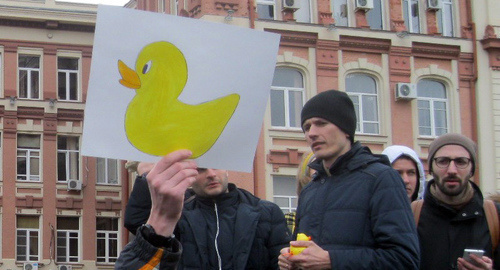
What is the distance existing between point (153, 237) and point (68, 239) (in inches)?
1138

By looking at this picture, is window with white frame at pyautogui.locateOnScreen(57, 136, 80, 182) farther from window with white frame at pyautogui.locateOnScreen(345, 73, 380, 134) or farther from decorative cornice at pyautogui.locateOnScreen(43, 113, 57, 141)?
window with white frame at pyautogui.locateOnScreen(345, 73, 380, 134)

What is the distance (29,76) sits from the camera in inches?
1240

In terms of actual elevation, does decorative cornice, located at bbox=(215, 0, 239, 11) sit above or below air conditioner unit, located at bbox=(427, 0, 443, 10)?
below

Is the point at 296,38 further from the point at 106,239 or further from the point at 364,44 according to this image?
the point at 106,239

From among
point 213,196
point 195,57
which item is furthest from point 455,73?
point 195,57

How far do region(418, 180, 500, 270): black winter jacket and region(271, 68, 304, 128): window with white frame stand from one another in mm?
19432

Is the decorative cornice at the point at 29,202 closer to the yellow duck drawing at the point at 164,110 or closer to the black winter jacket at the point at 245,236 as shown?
the black winter jacket at the point at 245,236

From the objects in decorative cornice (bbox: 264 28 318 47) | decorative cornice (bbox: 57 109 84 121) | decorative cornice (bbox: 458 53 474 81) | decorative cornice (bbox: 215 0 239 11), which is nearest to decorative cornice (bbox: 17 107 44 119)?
decorative cornice (bbox: 57 109 84 121)

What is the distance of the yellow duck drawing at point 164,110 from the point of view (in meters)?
3.27

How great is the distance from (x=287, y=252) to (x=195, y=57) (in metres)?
1.14

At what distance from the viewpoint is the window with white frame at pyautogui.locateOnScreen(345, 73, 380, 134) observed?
25.1m

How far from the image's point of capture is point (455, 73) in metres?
25.8

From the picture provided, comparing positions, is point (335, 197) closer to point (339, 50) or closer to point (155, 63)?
point (155, 63)

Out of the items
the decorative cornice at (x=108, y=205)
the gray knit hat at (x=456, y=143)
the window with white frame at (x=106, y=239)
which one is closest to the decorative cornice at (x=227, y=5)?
the decorative cornice at (x=108, y=205)
